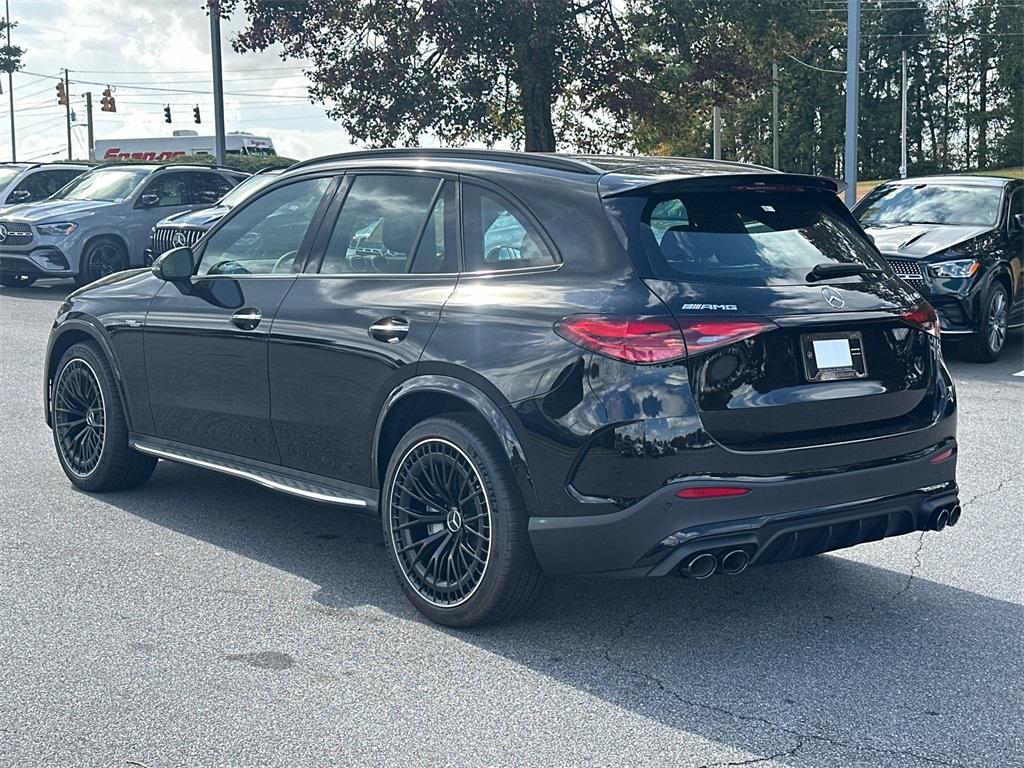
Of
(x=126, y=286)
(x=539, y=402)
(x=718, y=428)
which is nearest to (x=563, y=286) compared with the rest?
(x=539, y=402)

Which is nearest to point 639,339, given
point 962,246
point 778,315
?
point 778,315

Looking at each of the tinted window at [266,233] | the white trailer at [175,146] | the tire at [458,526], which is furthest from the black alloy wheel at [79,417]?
the white trailer at [175,146]

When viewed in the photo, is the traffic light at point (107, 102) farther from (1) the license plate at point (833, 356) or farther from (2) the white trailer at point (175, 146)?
(1) the license plate at point (833, 356)

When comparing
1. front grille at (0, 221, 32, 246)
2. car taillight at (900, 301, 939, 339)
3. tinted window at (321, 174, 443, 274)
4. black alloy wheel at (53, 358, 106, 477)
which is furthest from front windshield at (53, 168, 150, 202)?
car taillight at (900, 301, 939, 339)

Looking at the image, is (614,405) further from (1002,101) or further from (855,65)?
(1002,101)

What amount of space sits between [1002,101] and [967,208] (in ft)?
261

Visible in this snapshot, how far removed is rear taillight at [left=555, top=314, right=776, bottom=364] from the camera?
4449 millimetres

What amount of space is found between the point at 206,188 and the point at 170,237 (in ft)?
10.8

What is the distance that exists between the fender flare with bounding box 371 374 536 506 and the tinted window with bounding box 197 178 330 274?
43.6 inches

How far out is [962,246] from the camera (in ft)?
41.1

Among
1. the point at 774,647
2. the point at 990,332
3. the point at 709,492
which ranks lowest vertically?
the point at 774,647

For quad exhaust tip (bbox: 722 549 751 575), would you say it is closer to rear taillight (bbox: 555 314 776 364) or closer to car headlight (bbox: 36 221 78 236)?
rear taillight (bbox: 555 314 776 364)

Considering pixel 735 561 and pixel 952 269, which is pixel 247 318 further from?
pixel 952 269

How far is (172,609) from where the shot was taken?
5.19 metres
